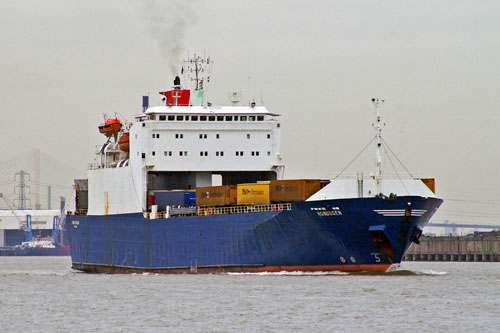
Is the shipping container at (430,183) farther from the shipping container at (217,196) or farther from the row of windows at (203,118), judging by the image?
the row of windows at (203,118)

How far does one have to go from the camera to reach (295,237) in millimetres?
45375

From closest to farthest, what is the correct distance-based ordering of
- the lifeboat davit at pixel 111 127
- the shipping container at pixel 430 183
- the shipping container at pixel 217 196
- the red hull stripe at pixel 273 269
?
the red hull stripe at pixel 273 269 < the shipping container at pixel 430 183 < the shipping container at pixel 217 196 < the lifeboat davit at pixel 111 127

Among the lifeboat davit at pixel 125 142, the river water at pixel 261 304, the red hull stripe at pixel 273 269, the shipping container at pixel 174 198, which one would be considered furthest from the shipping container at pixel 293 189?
the lifeboat davit at pixel 125 142

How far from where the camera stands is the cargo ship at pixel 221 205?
44.4 metres

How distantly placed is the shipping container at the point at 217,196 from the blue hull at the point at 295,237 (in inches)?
26.0

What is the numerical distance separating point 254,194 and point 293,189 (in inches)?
84.3

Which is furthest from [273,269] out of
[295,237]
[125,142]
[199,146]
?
[125,142]

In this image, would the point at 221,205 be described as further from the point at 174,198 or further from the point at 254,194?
the point at 174,198

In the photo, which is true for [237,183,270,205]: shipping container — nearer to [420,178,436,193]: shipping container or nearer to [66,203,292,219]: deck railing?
[66,203,292,219]: deck railing

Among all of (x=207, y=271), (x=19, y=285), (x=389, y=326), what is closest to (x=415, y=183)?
(x=207, y=271)

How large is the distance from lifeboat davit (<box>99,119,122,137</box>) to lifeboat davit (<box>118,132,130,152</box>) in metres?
2.22

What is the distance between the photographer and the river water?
31.2 metres

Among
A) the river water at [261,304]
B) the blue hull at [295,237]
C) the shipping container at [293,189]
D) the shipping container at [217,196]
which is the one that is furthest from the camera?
the shipping container at [217,196]

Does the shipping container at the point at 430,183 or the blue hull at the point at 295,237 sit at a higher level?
the shipping container at the point at 430,183
